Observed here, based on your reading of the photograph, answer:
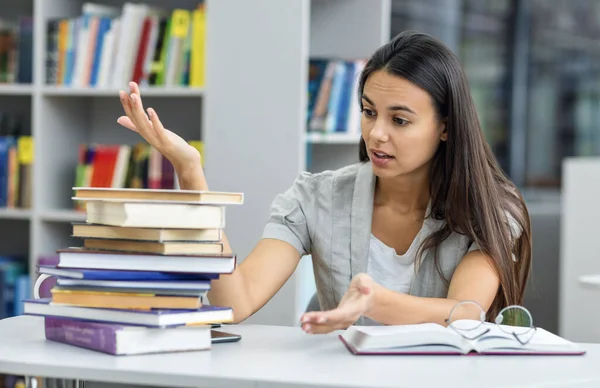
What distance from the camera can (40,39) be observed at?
3.42 metres

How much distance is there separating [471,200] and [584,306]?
1.90 meters

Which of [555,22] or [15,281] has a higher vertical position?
[555,22]

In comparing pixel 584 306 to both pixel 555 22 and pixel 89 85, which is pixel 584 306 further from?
pixel 555 22

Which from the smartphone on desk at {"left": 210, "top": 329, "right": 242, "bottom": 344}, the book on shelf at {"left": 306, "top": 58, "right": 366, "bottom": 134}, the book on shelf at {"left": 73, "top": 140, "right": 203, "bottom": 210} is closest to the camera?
the smartphone on desk at {"left": 210, "top": 329, "right": 242, "bottom": 344}

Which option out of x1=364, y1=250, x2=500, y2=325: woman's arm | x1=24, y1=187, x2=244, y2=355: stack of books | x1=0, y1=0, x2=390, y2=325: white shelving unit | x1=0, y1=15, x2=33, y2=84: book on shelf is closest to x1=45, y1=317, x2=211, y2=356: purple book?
x1=24, y1=187, x2=244, y2=355: stack of books

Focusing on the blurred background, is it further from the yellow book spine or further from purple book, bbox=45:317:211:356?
purple book, bbox=45:317:211:356

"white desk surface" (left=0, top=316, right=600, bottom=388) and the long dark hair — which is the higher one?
the long dark hair

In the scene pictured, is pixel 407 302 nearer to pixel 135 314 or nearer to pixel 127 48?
pixel 135 314

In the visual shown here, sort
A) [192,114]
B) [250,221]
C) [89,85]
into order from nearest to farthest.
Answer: [250,221] → [89,85] → [192,114]

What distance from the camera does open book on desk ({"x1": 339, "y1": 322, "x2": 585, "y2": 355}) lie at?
1400 mm

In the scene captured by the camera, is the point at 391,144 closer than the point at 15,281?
Yes

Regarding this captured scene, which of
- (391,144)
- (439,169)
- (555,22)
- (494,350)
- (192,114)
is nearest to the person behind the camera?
(494,350)

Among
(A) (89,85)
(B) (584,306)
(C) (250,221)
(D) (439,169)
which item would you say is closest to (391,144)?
(D) (439,169)

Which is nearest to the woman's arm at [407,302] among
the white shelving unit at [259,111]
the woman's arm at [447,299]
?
the woman's arm at [447,299]
